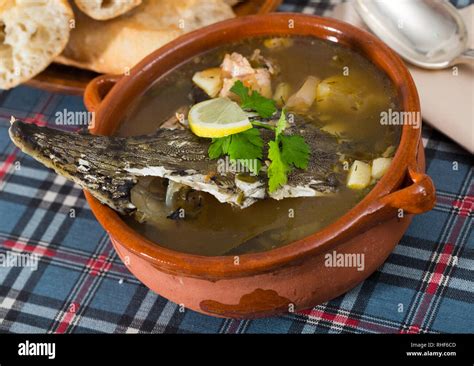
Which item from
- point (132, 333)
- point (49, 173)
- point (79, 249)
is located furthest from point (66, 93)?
point (132, 333)

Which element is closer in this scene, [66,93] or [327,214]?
[327,214]

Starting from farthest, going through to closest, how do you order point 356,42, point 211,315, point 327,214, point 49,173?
point 49,173, point 356,42, point 211,315, point 327,214

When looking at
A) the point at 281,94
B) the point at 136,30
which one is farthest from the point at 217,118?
the point at 136,30

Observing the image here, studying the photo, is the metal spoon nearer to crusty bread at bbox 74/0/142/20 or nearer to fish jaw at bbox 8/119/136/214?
crusty bread at bbox 74/0/142/20

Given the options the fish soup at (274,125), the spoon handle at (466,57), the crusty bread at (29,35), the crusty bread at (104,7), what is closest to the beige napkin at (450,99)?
the spoon handle at (466,57)

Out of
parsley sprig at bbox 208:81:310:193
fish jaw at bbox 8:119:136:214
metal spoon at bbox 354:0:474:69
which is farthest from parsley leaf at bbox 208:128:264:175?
metal spoon at bbox 354:0:474:69

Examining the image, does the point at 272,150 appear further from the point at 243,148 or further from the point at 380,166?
the point at 380,166
